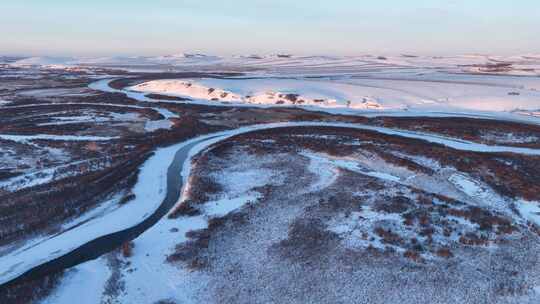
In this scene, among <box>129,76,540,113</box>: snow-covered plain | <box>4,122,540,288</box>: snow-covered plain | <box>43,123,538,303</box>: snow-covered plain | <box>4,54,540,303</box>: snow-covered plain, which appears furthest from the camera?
<box>129,76,540,113</box>: snow-covered plain

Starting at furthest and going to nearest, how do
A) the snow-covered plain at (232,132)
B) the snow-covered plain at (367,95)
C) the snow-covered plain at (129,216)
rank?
the snow-covered plain at (367,95)
the snow-covered plain at (129,216)
the snow-covered plain at (232,132)

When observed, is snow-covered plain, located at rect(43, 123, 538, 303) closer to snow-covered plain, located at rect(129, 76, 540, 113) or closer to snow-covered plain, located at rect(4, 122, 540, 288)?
snow-covered plain, located at rect(4, 122, 540, 288)

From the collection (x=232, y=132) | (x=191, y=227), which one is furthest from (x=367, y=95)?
(x=191, y=227)

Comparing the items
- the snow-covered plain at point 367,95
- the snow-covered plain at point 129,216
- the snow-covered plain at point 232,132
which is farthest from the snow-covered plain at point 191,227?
the snow-covered plain at point 367,95

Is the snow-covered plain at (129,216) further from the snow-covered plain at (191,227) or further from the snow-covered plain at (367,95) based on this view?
the snow-covered plain at (367,95)

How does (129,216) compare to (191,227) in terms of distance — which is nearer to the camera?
(191,227)

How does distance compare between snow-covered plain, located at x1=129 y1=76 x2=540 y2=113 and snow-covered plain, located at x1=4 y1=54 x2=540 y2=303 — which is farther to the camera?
snow-covered plain, located at x1=129 y1=76 x2=540 y2=113

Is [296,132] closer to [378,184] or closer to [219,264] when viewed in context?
[378,184]

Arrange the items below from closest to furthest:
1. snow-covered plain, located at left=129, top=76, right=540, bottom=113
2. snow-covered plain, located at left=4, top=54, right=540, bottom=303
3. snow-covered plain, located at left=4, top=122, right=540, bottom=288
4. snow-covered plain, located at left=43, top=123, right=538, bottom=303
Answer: snow-covered plain, located at left=43, top=123, right=538, bottom=303
snow-covered plain, located at left=4, top=54, right=540, bottom=303
snow-covered plain, located at left=4, top=122, right=540, bottom=288
snow-covered plain, located at left=129, top=76, right=540, bottom=113

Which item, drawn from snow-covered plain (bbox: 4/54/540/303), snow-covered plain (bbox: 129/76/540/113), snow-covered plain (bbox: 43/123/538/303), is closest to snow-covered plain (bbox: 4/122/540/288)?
snow-covered plain (bbox: 4/54/540/303)

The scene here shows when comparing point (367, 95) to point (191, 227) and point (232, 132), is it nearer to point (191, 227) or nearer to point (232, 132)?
point (232, 132)

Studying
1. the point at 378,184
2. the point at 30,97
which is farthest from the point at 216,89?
the point at 378,184

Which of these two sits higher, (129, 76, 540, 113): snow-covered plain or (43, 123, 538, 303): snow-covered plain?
(129, 76, 540, 113): snow-covered plain
